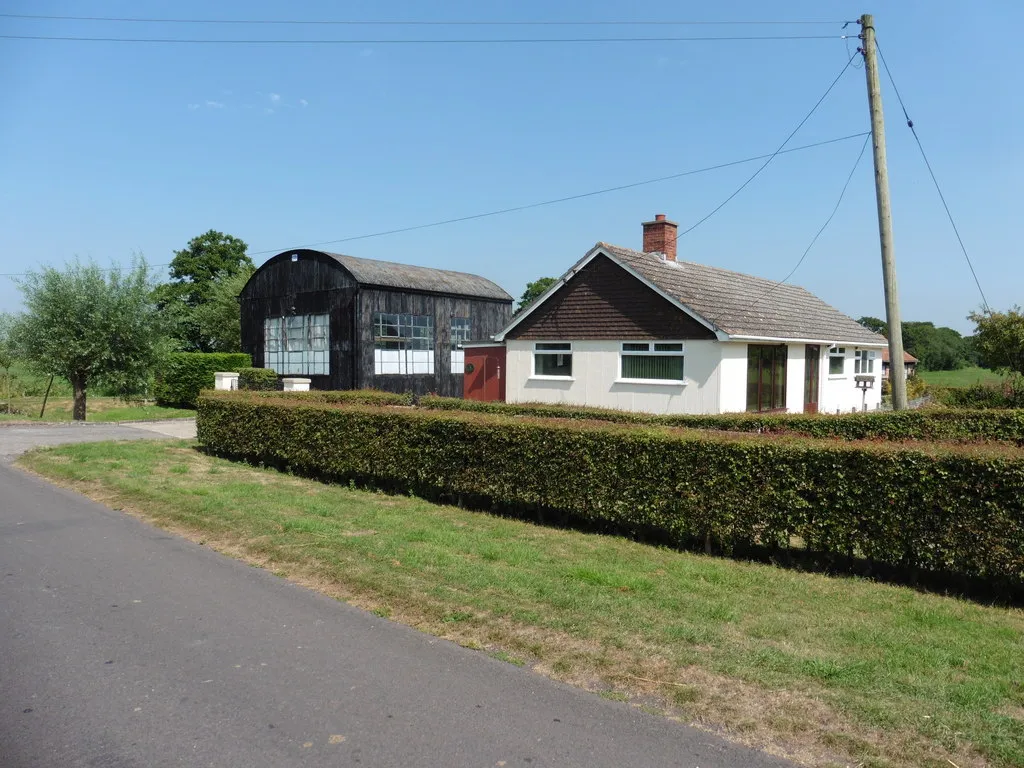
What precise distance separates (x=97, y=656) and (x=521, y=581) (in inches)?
133

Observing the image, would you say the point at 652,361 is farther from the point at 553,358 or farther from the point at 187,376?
the point at 187,376

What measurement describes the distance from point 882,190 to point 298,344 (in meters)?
23.7

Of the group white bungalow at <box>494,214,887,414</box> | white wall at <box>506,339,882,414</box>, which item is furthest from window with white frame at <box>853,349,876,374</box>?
white bungalow at <box>494,214,887,414</box>

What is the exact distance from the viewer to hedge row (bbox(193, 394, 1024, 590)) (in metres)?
6.86

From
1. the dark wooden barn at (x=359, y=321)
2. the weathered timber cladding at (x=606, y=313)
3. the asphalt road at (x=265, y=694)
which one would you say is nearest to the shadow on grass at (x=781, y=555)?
the asphalt road at (x=265, y=694)

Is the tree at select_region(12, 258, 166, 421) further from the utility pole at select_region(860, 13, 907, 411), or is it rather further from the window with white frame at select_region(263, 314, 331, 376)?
the utility pole at select_region(860, 13, 907, 411)

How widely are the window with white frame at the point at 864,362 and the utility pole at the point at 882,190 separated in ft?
54.8

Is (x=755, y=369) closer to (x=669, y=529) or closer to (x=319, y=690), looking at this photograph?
(x=669, y=529)

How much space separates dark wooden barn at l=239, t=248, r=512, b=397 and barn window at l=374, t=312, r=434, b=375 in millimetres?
40

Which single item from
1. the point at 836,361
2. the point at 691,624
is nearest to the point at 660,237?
the point at 836,361

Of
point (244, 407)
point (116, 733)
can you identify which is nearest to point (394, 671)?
point (116, 733)

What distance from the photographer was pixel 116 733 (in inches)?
163

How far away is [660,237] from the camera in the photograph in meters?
23.8

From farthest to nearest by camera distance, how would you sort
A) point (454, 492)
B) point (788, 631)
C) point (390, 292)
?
point (390, 292) < point (454, 492) < point (788, 631)
